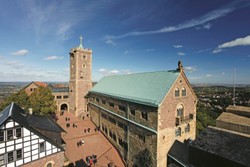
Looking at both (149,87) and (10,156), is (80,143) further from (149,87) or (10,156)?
(149,87)

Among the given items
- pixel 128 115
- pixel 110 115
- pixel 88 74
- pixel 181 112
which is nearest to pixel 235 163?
pixel 181 112

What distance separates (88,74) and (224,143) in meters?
42.1

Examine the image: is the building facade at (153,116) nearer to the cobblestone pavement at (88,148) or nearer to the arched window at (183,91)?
the arched window at (183,91)

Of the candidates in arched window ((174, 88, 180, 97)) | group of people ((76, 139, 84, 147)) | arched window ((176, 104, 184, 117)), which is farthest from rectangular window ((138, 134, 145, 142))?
group of people ((76, 139, 84, 147))

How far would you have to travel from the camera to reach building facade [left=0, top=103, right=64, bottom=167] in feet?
51.0

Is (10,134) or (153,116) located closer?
(10,134)

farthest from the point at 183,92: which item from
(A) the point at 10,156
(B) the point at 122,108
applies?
(A) the point at 10,156

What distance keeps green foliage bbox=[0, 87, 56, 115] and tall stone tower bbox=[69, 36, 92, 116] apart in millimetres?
12580

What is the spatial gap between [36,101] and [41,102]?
102cm

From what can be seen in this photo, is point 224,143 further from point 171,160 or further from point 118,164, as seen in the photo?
point 118,164

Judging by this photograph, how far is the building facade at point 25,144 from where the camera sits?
15.6 metres

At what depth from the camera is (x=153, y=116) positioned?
18922 millimetres

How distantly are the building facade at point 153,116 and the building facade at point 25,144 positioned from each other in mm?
10667

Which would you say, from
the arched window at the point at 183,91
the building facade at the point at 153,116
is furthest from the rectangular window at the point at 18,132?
the arched window at the point at 183,91
